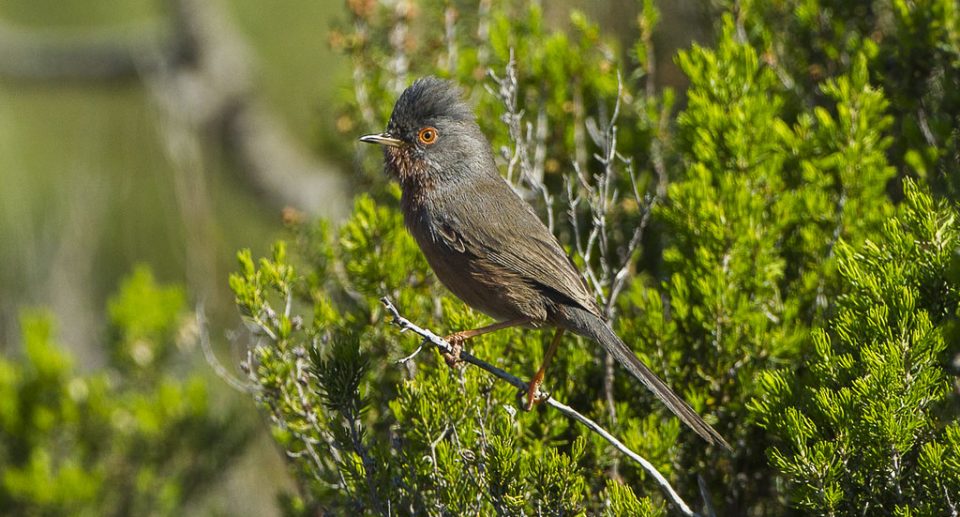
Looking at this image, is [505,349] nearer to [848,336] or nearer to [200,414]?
[848,336]

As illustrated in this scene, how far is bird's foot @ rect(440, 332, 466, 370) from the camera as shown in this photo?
3021 mm

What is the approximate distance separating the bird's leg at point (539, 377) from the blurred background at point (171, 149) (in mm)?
1901

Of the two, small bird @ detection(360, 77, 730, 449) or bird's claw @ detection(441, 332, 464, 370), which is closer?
bird's claw @ detection(441, 332, 464, 370)

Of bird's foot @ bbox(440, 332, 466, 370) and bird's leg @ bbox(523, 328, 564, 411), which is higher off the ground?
bird's foot @ bbox(440, 332, 466, 370)

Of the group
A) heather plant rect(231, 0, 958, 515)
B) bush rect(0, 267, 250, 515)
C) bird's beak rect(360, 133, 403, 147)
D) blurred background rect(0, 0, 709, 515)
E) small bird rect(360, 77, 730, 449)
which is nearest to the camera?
heather plant rect(231, 0, 958, 515)

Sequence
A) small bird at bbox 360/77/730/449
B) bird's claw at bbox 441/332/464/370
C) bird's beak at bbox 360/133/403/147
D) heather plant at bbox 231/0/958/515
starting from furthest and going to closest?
bird's beak at bbox 360/133/403/147 → small bird at bbox 360/77/730/449 → bird's claw at bbox 441/332/464/370 → heather plant at bbox 231/0/958/515

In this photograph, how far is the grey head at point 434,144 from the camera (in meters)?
3.62

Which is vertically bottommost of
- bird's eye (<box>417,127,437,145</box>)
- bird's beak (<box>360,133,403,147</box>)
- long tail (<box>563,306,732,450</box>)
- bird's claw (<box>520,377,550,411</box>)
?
bird's claw (<box>520,377,550,411</box>)

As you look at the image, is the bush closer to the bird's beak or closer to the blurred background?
the blurred background

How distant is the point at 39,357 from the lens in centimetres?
475

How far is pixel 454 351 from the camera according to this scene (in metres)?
3.03

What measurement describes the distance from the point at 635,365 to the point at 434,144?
4.17 feet

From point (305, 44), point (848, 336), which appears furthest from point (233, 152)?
point (848, 336)

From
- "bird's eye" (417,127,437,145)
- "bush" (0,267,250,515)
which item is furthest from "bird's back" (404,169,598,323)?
"bush" (0,267,250,515)
